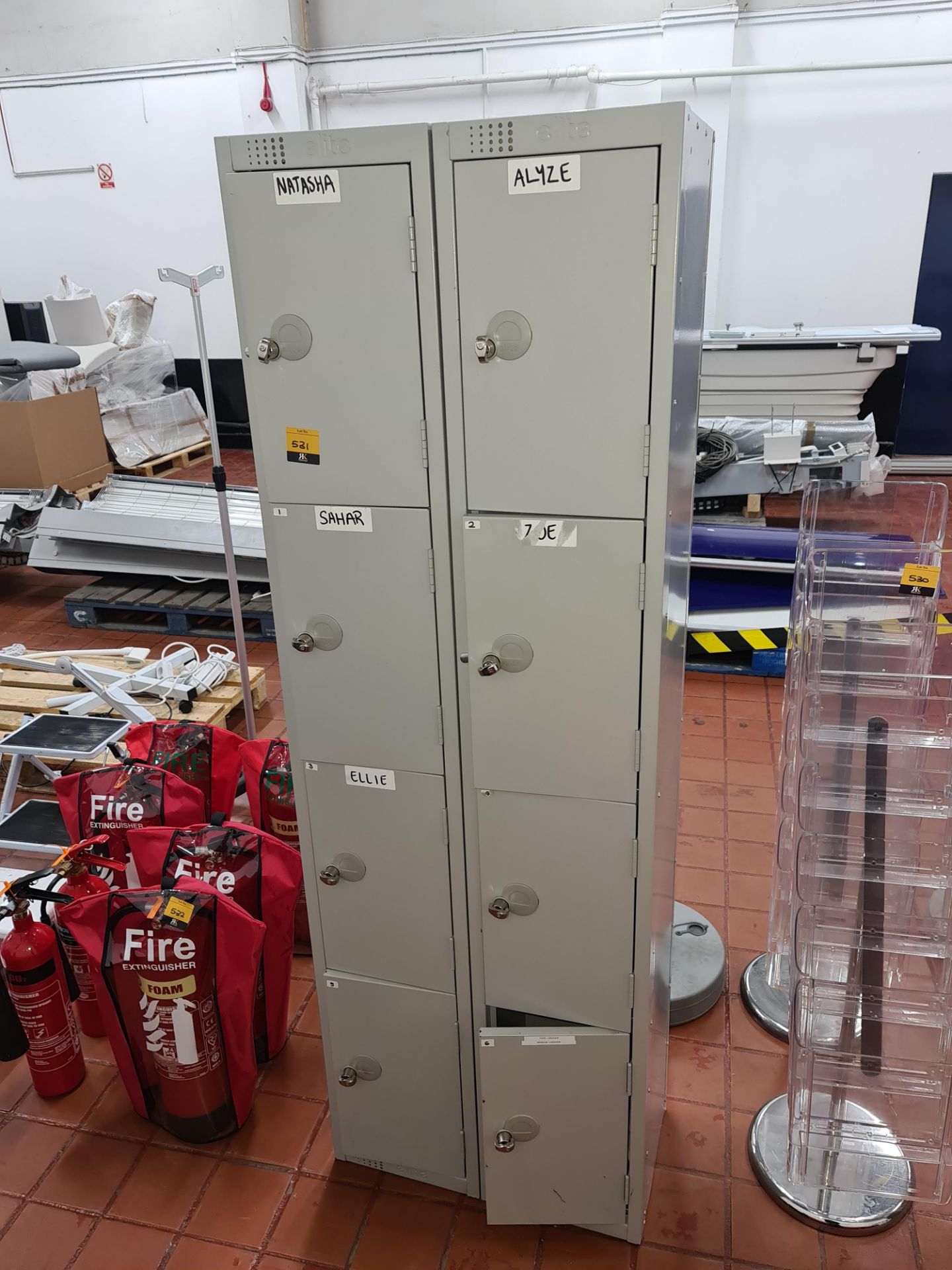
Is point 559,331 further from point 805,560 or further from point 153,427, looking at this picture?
point 153,427

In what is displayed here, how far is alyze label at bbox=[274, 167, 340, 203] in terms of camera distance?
1708mm

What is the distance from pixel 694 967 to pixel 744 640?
256 cm

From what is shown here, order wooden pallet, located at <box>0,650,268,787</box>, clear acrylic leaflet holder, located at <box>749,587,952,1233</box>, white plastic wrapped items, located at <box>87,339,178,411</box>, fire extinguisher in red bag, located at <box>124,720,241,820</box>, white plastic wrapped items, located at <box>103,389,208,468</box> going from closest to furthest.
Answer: clear acrylic leaflet holder, located at <box>749,587,952,1233</box>
fire extinguisher in red bag, located at <box>124,720,241,820</box>
wooden pallet, located at <box>0,650,268,787</box>
white plastic wrapped items, located at <box>103,389,208,468</box>
white plastic wrapped items, located at <box>87,339,178,411</box>

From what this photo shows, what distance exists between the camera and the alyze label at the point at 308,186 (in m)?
1.71

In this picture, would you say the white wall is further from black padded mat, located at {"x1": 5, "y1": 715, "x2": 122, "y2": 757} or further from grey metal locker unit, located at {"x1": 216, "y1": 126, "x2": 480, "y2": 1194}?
Result: grey metal locker unit, located at {"x1": 216, "y1": 126, "x2": 480, "y2": 1194}

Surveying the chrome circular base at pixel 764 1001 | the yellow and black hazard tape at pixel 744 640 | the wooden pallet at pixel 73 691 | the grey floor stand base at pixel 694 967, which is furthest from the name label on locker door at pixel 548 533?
the yellow and black hazard tape at pixel 744 640

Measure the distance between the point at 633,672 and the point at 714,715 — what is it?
121 inches

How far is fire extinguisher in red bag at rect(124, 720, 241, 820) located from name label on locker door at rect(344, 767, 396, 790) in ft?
4.24

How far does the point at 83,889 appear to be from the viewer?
2.77m

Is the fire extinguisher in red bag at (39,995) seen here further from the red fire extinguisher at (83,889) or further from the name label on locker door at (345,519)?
the name label on locker door at (345,519)

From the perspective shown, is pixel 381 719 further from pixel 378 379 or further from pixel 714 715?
pixel 714 715

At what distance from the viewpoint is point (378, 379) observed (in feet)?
5.97

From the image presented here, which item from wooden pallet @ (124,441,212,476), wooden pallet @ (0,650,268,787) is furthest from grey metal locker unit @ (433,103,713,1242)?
wooden pallet @ (124,441,212,476)

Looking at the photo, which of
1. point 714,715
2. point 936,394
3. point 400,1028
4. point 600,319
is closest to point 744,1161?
point 400,1028
